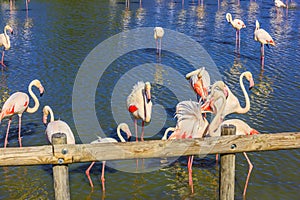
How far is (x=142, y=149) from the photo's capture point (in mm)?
4121

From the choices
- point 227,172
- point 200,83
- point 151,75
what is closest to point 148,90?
point 200,83

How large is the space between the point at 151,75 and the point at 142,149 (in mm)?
7552

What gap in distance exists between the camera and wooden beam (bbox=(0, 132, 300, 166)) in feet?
13.1

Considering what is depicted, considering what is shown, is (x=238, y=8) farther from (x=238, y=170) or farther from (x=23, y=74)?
(x=238, y=170)

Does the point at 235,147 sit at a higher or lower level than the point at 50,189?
higher

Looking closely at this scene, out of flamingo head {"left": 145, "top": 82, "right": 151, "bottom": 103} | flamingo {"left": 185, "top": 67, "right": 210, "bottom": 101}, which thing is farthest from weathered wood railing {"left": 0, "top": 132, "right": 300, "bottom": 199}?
flamingo {"left": 185, "top": 67, "right": 210, "bottom": 101}

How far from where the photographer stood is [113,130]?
8.25 m

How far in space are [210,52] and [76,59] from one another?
3.93m

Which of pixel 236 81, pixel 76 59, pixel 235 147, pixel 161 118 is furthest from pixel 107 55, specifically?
pixel 235 147

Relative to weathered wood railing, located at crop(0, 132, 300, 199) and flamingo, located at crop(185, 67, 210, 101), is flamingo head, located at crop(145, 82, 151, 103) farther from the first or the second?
weathered wood railing, located at crop(0, 132, 300, 199)

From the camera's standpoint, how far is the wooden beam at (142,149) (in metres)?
3.98

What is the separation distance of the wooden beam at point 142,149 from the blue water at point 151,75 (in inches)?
84.2

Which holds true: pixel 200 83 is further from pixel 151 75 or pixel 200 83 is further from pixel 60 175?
pixel 60 175

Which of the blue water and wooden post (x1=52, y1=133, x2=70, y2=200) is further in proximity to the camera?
the blue water
